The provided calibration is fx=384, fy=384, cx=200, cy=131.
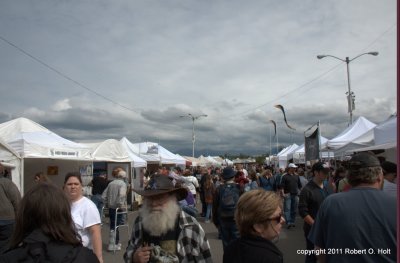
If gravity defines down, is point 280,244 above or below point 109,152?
below

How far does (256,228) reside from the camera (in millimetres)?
2611

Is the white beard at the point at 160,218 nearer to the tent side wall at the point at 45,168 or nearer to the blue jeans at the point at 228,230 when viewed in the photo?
the blue jeans at the point at 228,230

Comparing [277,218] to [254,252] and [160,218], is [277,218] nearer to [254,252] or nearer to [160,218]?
[254,252]

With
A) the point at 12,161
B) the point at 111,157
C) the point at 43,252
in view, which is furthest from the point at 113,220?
the point at 43,252

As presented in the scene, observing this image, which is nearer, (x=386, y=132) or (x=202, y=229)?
(x=202, y=229)

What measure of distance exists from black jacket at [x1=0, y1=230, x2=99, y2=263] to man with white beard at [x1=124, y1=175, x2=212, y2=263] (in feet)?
3.62

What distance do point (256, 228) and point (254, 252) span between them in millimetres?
192

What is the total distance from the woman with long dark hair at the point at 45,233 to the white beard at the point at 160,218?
1.07m

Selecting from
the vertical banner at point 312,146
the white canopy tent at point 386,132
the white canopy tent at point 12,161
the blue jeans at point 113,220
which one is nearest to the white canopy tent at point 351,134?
the vertical banner at point 312,146

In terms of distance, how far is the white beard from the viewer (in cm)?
332

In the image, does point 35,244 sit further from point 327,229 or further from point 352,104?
point 352,104

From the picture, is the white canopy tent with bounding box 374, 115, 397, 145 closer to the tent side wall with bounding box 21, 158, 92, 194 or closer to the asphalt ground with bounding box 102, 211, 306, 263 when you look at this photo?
the asphalt ground with bounding box 102, 211, 306, 263

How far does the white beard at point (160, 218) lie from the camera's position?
10.9 ft

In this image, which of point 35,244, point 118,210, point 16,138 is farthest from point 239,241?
point 16,138
